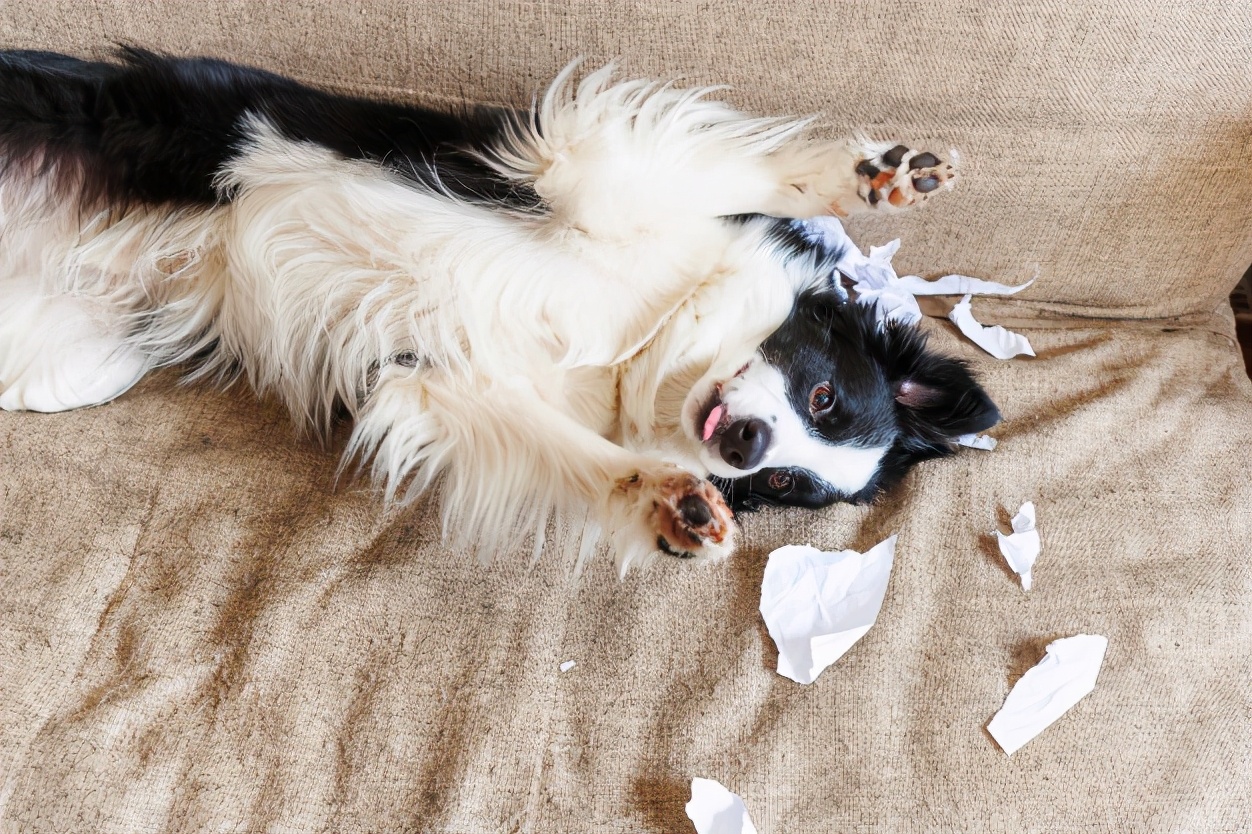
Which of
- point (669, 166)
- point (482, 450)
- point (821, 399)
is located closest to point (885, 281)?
→ point (821, 399)

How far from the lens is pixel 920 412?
1.96m

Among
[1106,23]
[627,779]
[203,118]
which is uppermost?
[1106,23]

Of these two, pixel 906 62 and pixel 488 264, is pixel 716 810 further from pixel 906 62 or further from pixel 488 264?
pixel 906 62

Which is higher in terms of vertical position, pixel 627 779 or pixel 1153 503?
pixel 1153 503

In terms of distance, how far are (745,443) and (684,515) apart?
228mm

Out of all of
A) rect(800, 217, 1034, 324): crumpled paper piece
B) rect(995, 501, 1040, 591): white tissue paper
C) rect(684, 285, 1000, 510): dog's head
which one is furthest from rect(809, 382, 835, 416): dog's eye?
rect(995, 501, 1040, 591): white tissue paper

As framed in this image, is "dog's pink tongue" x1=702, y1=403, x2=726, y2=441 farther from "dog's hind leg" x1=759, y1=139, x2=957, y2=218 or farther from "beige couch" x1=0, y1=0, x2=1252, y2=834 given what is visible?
"dog's hind leg" x1=759, y1=139, x2=957, y2=218

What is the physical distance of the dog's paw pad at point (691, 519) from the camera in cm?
144

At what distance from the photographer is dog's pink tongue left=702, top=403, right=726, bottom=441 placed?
1.68 m

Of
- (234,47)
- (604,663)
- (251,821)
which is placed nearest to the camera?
(251,821)

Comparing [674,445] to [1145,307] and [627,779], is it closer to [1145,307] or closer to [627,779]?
[627,779]

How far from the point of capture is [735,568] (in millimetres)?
1887

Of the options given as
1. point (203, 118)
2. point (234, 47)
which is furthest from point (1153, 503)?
point (234, 47)

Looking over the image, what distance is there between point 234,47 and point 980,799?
7.72ft
